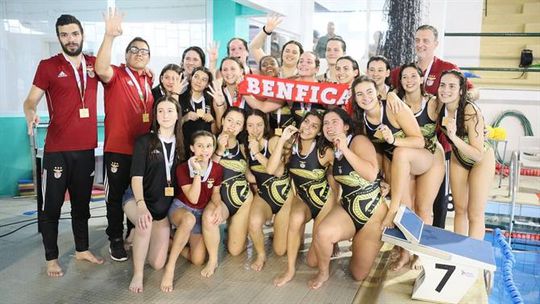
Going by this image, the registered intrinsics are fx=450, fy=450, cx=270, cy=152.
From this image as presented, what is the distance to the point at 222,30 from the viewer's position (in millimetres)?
8789

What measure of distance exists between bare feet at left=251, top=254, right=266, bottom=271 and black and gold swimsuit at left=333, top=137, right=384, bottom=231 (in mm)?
841

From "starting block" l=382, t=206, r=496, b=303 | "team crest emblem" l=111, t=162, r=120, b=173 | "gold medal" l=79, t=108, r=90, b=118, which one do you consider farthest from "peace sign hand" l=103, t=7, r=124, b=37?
"starting block" l=382, t=206, r=496, b=303

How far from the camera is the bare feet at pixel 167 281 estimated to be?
3.22 metres

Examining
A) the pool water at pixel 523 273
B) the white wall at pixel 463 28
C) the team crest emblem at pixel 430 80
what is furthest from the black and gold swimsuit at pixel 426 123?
the white wall at pixel 463 28

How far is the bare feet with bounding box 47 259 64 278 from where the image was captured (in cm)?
339

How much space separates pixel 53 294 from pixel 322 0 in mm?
10720

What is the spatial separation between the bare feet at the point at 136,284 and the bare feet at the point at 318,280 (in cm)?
123

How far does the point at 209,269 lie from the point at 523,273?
14.0 feet

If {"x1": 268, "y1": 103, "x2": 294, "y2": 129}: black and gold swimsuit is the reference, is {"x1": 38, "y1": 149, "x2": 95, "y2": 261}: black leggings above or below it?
below

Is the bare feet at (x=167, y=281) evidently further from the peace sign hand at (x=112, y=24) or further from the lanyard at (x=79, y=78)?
the peace sign hand at (x=112, y=24)

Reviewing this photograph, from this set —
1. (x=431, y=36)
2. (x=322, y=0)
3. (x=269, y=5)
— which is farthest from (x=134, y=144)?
(x=322, y=0)

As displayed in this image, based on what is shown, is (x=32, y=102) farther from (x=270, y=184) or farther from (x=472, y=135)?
(x=472, y=135)

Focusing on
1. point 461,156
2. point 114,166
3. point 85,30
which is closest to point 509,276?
point 461,156

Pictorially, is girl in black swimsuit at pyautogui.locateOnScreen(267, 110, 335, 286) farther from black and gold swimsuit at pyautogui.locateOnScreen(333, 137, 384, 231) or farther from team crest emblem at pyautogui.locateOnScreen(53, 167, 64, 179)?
team crest emblem at pyautogui.locateOnScreen(53, 167, 64, 179)
